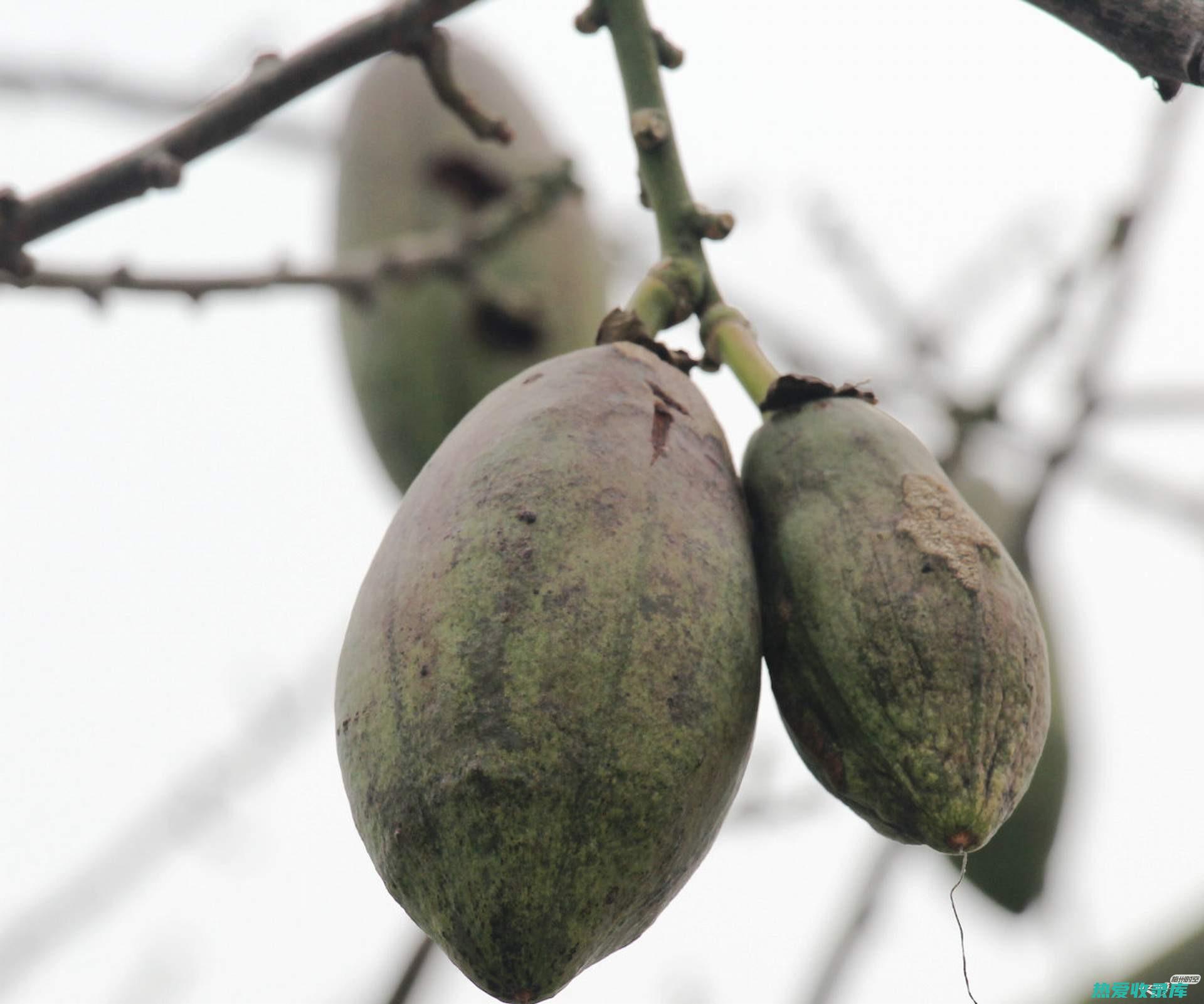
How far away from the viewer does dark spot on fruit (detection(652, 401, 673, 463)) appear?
1.53 meters

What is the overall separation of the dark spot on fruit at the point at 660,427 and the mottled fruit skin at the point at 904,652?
0.46 ft

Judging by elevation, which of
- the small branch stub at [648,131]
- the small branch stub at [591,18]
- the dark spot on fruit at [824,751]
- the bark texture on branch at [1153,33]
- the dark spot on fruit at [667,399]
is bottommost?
the dark spot on fruit at [824,751]

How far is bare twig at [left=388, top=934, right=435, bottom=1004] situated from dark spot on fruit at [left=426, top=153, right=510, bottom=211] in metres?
1.58

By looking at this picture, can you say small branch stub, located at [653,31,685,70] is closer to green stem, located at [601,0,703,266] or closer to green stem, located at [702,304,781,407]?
green stem, located at [601,0,703,266]

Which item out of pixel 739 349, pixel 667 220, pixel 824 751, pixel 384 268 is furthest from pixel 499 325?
pixel 824 751

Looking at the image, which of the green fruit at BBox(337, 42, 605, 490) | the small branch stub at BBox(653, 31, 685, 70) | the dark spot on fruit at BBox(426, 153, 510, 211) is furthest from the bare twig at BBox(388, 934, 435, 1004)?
the dark spot on fruit at BBox(426, 153, 510, 211)

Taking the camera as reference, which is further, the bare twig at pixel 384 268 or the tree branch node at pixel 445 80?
the bare twig at pixel 384 268

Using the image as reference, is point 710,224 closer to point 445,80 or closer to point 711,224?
point 711,224

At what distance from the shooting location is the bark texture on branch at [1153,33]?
1.41 metres

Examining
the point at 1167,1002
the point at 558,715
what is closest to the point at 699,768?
the point at 558,715

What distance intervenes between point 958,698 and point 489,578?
447 millimetres

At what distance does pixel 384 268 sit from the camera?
2734mm

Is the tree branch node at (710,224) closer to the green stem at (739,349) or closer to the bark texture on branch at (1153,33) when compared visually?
the green stem at (739,349)

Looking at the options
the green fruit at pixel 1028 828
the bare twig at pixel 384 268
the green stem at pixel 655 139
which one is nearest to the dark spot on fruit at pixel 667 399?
the green stem at pixel 655 139
